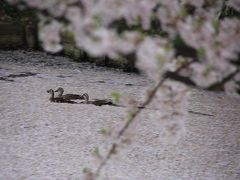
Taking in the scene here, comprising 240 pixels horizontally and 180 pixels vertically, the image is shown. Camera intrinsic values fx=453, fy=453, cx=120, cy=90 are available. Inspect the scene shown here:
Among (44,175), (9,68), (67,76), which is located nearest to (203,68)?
(44,175)

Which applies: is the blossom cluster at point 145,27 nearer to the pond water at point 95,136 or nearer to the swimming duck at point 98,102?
the pond water at point 95,136

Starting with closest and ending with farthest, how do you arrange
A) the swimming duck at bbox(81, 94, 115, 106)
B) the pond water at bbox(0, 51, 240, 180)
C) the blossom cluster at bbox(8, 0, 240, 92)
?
the blossom cluster at bbox(8, 0, 240, 92), the pond water at bbox(0, 51, 240, 180), the swimming duck at bbox(81, 94, 115, 106)

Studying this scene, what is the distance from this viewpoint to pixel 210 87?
132 centimetres

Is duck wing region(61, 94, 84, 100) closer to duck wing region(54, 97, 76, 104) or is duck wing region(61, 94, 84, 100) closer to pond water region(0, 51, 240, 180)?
duck wing region(54, 97, 76, 104)

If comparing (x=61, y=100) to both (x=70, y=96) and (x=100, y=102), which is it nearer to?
(x=70, y=96)

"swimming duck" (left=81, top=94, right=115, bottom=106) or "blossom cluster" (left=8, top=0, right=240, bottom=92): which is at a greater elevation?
"blossom cluster" (left=8, top=0, right=240, bottom=92)

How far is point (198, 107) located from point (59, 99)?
2116mm

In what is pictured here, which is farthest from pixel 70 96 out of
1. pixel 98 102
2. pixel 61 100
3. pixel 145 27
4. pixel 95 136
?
pixel 145 27

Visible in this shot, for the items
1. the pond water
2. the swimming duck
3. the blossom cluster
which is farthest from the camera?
the swimming duck

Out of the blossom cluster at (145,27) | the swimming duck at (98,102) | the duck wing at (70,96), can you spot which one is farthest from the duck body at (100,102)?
the blossom cluster at (145,27)

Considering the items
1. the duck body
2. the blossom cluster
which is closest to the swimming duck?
the duck body

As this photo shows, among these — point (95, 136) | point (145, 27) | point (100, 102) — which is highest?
point (145, 27)

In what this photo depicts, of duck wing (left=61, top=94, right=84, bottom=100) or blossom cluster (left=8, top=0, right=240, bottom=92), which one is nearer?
blossom cluster (left=8, top=0, right=240, bottom=92)

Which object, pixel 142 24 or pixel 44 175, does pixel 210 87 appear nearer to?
pixel 142 24
